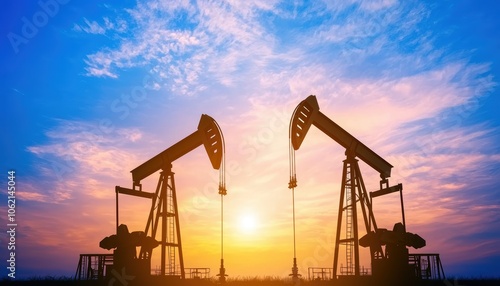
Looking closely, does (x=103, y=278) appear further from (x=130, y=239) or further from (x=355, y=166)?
(x=355, y=166)

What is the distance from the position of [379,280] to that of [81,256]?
12.3m

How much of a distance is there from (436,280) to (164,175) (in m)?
12.9

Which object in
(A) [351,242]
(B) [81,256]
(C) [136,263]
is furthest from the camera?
(A) [351,242]

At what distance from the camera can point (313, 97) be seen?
22.2 m

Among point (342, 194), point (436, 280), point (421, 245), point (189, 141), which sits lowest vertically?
point (436, 280)

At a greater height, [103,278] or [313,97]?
[313,97]

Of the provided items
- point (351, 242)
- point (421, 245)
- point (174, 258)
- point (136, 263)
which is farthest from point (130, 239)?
point (421, 245)

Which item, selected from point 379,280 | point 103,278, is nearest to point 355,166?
point 379,280

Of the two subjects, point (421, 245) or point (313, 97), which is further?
point (313, 97)

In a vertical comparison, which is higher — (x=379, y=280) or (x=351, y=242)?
(x=351, y=242)

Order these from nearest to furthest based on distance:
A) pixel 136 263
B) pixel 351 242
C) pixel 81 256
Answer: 1. pixel 136 263
2. pixel 81 256
3. pixel 351 242

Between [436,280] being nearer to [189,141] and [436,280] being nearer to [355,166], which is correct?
[355,166]

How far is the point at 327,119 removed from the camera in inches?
895

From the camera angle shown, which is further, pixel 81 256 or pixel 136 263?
pixel 81 256
